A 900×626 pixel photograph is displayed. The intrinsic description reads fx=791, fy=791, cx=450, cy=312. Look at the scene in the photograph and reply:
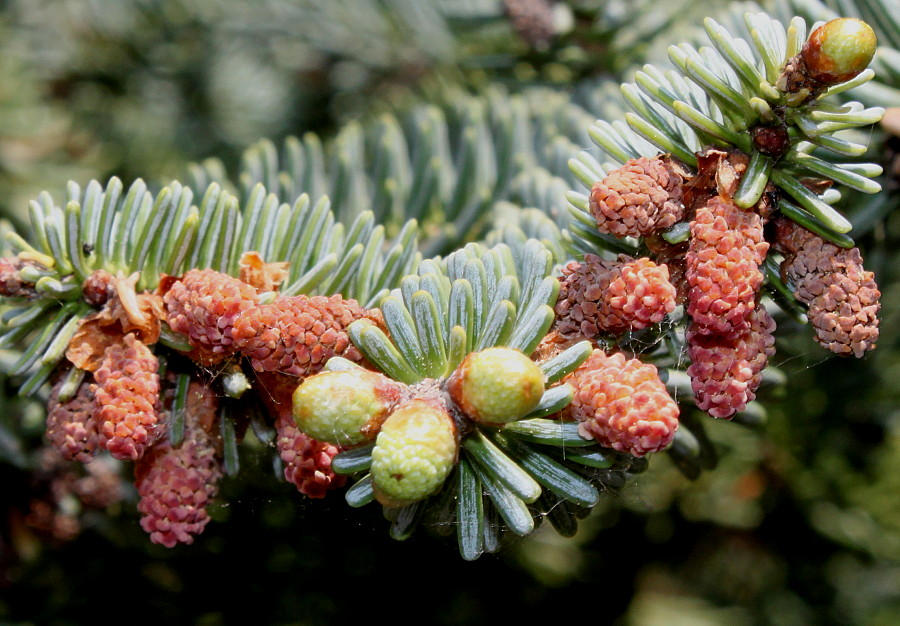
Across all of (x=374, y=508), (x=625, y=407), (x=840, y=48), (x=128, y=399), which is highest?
(x=128, y=399)

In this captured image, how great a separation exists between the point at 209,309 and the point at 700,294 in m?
0.42

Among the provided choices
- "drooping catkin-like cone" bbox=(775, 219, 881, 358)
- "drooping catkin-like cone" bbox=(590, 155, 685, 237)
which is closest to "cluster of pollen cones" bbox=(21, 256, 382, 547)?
"drooping catkin-like cone" bbox=(590, 155, 685, 237)

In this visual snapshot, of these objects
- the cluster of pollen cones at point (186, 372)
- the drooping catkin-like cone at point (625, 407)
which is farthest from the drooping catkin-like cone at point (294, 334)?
the drooping catkin-like cone at point (625, 407)

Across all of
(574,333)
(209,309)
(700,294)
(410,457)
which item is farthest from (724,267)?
(209,309)

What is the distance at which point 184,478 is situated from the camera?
2.49ft

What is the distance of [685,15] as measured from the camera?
130cm

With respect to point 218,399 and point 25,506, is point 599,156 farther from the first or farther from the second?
point 25,506

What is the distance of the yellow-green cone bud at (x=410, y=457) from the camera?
23.0 inches

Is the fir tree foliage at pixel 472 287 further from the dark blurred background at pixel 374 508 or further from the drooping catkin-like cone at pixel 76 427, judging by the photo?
the dark blurred background at pixel 374 508

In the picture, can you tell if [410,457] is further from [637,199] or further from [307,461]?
[637,199]

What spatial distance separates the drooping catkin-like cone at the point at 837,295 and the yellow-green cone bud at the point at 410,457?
1.12 feet

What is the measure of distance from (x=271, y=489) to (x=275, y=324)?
0.46 m

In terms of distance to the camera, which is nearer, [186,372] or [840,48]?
[840,48]

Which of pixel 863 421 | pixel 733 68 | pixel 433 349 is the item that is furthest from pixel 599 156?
pixel 863 421
